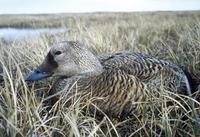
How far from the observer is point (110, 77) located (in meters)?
3.92

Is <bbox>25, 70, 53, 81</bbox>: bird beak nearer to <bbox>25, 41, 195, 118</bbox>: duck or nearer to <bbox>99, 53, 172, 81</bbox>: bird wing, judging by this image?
<bbox>25, 41, 195, 118</bbox>: duck

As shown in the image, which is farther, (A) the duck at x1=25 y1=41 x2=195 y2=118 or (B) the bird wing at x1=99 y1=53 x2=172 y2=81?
(B) the bird wing at x1=99 y1=53 x2=172 y2=81

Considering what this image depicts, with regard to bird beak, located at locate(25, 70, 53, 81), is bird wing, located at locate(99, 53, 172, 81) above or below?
above

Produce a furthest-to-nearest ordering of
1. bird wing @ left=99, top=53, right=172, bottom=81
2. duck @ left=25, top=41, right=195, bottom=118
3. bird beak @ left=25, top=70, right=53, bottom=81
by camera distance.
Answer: bird beak @ left=25, top=70, right=53, bottom=81, bird wing @ left=99, top=53, right=172, bottom=81, duck @ left=25, top=41, right=195, bottom=118

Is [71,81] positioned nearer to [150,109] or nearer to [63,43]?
[63,43]

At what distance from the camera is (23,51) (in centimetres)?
632

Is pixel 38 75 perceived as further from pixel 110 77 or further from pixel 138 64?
pixel 138 64

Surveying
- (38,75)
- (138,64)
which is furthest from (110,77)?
(38,75)

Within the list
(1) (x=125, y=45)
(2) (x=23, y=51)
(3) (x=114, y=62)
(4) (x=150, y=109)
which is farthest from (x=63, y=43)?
(1) (x=125, y=45)

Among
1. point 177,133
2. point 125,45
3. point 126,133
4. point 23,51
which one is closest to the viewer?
point 177,133

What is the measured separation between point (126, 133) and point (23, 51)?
3.10 metres

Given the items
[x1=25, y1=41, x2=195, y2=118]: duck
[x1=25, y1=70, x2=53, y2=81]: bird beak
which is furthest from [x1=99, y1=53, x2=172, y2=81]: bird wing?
A: [x1=25, y1=70, x2=53, y2=81]: bird beak

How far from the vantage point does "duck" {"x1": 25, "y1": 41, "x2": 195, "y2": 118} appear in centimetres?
372

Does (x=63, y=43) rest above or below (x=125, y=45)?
above
